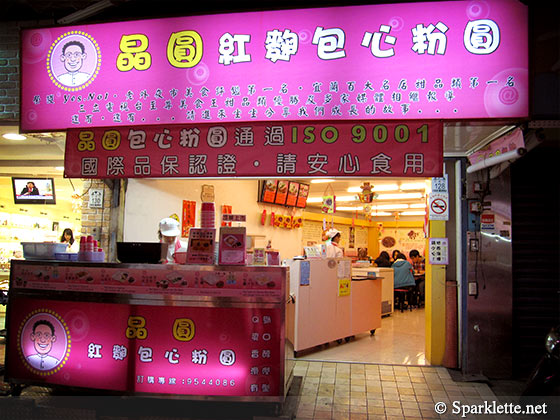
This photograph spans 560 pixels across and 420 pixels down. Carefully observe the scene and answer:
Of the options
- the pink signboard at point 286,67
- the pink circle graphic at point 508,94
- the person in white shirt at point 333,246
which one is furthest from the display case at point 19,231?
the pink circle graphic at point 508,94

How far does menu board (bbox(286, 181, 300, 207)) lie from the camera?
31.7 feet

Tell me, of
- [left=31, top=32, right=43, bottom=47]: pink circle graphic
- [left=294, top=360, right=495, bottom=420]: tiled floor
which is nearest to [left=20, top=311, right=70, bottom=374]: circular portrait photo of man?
[left=294, top=360, right=495, bottom=420]: tiled floor

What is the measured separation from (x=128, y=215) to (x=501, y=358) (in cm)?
543

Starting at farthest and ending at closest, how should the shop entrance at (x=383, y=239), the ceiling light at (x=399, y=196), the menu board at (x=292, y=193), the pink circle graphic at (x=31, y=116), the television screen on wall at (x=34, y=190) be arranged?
the ceiling light at (x=399, y=196) → the menu board at (x=292, y=193) → the television screen on wall at (x=34, y=190) → the shop entrance at (x=383, y=239) → the pink circle graphic at (x=31, y=116)

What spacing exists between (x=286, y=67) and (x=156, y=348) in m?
3.17

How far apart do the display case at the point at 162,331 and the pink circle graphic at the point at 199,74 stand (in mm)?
2054

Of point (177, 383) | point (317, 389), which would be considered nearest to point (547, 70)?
point (317, 389)

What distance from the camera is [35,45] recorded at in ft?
16.2

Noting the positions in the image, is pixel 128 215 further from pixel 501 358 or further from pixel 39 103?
pixel 501 358

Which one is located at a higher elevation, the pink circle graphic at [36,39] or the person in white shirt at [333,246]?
the pink circle graphic at [36,39]

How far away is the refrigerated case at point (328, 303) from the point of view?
611 centimetres

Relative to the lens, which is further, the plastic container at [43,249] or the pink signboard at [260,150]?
the plastic container at [43,249]
